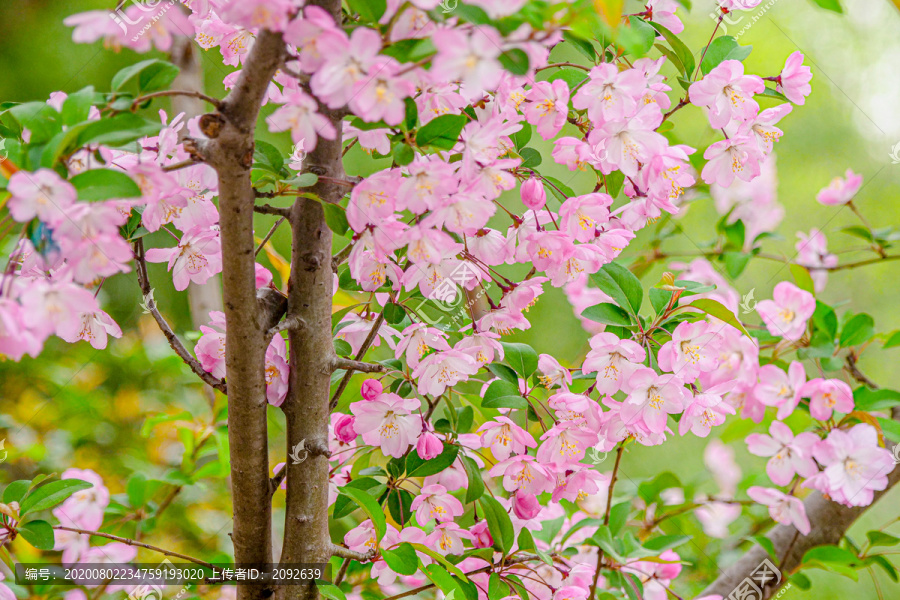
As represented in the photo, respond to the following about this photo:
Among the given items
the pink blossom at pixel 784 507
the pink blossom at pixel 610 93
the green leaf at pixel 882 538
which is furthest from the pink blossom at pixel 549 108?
the green leaf at pixel 882 538

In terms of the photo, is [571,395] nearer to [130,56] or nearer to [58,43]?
[130,56]

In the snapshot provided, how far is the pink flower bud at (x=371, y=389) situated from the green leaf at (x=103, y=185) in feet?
0.95

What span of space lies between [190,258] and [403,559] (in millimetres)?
346

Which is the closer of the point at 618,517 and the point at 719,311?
the point at 719,311

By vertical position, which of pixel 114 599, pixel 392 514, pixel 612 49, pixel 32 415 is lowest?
pixel 32 415

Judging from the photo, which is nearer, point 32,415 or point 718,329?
point 718,329

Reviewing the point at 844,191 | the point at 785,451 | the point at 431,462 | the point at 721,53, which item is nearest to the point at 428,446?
the point at 431,462

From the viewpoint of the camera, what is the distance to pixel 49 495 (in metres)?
0.64

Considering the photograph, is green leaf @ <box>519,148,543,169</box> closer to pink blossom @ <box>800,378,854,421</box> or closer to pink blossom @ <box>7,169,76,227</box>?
pink blossom @ <box>7,169,76,227</box>

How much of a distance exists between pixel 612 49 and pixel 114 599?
3.23ft

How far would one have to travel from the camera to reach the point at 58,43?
5.91ft

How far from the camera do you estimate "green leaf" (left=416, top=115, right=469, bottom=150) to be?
468 millimetres

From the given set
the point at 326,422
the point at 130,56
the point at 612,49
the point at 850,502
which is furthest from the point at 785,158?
the point at 130,56

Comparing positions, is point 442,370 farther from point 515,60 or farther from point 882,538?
point 882,538
